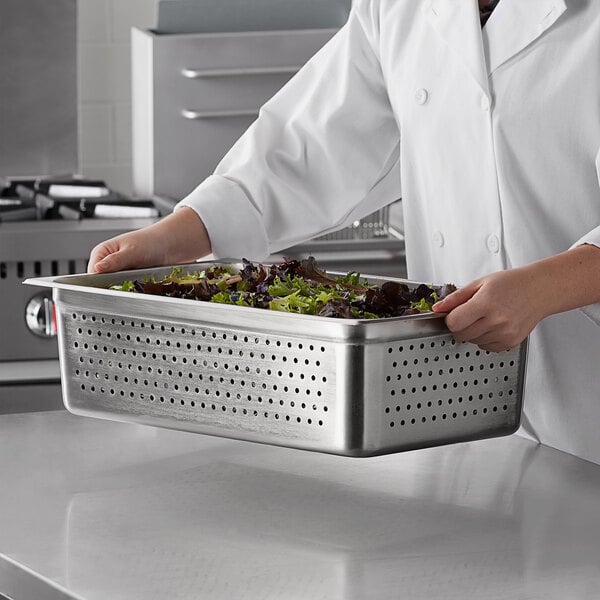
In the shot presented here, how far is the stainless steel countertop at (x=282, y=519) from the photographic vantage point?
3.32ft

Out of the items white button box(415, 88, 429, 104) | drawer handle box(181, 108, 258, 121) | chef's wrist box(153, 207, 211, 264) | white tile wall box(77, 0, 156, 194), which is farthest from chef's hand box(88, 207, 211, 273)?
white tile wall box(77, 0, 156, 194)

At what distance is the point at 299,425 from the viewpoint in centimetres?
115

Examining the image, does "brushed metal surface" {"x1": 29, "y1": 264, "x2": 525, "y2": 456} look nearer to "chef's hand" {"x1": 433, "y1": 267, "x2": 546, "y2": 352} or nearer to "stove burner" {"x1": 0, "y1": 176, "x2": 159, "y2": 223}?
"chef's hand" {"x1": 433, "y1": 267, "x2": 546, "y2": 352}

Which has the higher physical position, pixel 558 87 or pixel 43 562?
pixel 558 87

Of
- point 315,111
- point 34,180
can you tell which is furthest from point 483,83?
point 34,180

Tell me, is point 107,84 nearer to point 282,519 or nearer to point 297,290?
point 297,290

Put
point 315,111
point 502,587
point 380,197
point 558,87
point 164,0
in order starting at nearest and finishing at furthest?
point 502,587 < point 558,87 < point 315,111 < point 380,197 < point 164,0

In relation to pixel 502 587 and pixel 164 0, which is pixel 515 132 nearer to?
pixel 502 587

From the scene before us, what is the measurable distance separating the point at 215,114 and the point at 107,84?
29.7 inches

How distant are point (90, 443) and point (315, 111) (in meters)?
0.55

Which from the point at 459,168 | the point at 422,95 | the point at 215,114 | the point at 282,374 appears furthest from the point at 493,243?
the point at 215,114

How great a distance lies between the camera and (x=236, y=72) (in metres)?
2.63

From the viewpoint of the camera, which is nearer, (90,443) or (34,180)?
(90,443)

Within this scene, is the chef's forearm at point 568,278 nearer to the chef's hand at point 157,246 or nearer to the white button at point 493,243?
the white button at point 493,243
